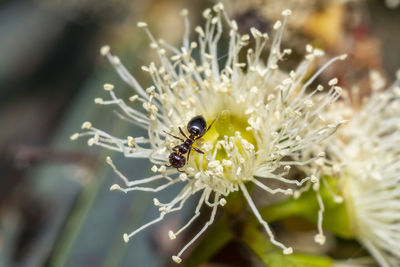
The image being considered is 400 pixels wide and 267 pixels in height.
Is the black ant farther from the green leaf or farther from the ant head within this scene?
the green leaf

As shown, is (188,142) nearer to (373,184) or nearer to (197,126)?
(197,126)

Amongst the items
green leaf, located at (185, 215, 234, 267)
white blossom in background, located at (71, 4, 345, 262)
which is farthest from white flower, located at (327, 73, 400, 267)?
green leaf, located at (185, 215, 234, 267)

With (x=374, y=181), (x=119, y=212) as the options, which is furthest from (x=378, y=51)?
(x=119, y=212)

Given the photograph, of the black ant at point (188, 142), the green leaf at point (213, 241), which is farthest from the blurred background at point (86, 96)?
the black ant at point (188, 142)

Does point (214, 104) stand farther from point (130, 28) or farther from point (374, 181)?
point (130, 28)

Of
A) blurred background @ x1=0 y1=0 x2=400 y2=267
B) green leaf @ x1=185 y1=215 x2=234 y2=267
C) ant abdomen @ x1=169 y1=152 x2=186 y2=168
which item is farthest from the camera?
blurred background @ x1=0 y1=0 x2=400 y2=267
